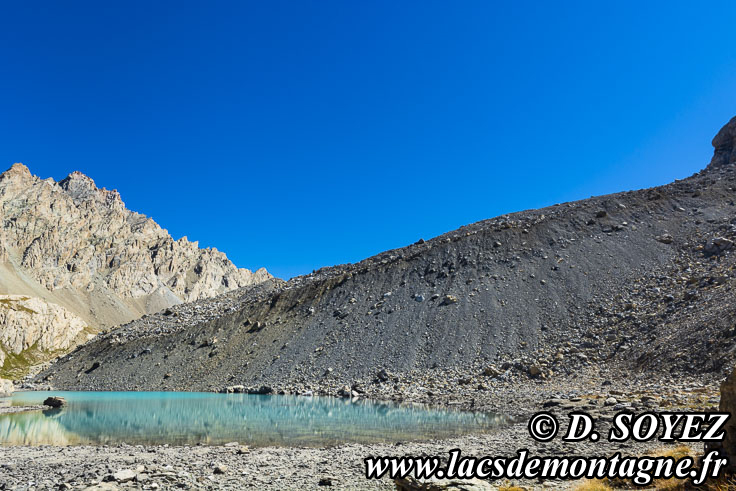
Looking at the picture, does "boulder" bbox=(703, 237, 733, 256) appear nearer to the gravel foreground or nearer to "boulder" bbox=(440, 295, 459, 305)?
"boulder" bbox=(440, 295, 459, 305)

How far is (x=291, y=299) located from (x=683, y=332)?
2387 inches

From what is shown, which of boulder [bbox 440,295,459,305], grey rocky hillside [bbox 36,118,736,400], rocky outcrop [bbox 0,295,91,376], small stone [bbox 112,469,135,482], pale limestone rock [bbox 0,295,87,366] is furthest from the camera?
pale limestone rock [bbox 0,295,87,366]

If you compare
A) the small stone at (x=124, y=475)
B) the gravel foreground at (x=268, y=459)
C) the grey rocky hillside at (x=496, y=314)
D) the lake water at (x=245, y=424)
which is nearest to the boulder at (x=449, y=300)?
the grey rocky hillside at (x=496, y=314)

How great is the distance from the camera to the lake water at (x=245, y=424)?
24172 millimetres

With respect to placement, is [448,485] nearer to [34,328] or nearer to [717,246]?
[717,246]

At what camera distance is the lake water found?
2417cm

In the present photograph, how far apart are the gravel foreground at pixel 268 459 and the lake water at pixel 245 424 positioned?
2.21m

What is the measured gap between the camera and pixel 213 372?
66.8 m

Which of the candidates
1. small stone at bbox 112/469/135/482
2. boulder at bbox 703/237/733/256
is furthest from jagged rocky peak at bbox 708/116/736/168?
small stone at bbox 112/469/135/482

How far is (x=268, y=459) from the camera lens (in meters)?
18.3

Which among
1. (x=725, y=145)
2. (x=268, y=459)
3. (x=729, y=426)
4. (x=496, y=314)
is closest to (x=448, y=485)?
(x=729, y=426)

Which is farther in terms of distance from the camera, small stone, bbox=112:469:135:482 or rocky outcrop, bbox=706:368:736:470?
small stone, bbox=112:469:135:482

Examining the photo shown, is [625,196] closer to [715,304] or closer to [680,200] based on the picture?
[680,200]

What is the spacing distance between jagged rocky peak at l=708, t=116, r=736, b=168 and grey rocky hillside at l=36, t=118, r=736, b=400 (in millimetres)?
20388
